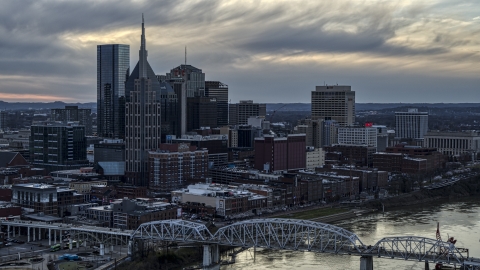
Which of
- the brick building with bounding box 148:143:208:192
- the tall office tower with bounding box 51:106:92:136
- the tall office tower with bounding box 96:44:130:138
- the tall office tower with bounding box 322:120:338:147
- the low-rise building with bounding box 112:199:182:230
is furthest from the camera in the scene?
the tall office tower with bounding box 51:106:92:136

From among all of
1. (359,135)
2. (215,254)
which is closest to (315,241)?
(215,254)

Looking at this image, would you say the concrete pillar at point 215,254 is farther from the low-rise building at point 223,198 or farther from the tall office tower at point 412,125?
the tall office tower at point 412,125

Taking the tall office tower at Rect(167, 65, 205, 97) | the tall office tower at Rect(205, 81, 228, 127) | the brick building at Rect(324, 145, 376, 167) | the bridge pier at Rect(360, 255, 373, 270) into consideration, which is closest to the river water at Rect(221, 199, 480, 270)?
the bridge pier at Rect(360, 255, 373, 270)

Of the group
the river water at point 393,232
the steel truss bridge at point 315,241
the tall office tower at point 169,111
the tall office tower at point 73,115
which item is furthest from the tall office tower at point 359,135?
the steel truss bridge at point 315,241

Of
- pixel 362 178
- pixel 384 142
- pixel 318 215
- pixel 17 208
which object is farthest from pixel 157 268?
pixel 384 142

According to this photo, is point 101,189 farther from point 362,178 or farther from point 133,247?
point 362,178

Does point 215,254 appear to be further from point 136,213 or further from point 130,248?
point 136,213

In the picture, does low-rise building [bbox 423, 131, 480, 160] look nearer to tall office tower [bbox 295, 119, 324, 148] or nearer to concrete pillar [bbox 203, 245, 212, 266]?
tall office tower [bbox 295, 119, 324, 148]
